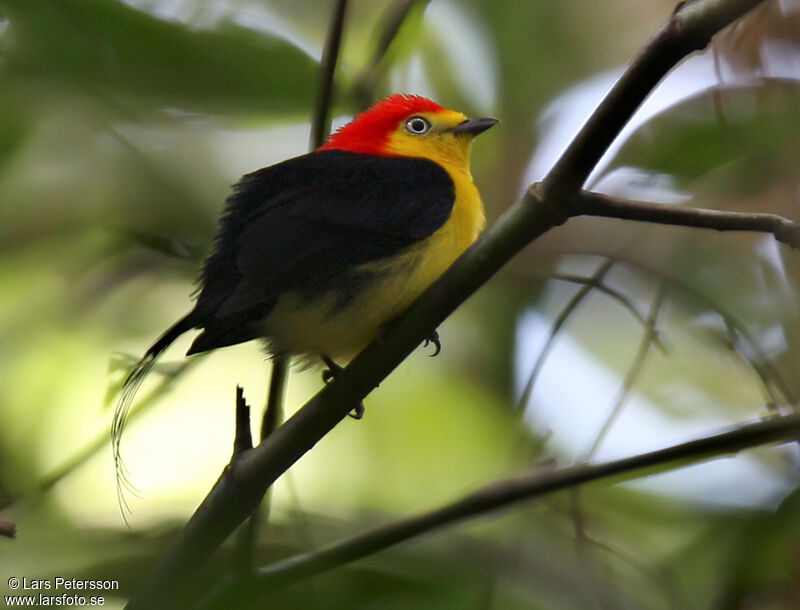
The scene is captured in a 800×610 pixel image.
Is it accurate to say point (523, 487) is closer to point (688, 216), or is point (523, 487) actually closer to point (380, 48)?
point (688, 216)

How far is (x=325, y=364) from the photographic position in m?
3.36

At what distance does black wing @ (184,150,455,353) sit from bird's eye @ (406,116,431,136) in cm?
40

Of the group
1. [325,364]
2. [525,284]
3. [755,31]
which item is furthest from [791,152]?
[325,364]

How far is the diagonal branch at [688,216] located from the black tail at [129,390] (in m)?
1.28

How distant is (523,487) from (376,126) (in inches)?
70.4

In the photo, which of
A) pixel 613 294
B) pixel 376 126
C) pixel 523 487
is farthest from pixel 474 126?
pixel 523 487

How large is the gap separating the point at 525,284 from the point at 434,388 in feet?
2.48

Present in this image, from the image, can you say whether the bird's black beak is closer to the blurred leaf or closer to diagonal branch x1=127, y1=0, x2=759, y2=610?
the blurred leaf

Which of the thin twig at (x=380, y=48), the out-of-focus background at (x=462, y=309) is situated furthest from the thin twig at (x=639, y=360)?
the thin twig at (x=380, y=48)

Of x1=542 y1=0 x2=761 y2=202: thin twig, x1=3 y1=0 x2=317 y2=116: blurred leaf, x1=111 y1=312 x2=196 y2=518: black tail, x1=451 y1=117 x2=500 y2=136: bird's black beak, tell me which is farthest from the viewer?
x1=451 y1=117 x2=500 y2=136: bird's black beak

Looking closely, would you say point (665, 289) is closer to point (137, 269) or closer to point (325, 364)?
point (325, 364)

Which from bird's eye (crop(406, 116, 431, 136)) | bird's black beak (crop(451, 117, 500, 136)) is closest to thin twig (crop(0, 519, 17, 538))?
bird's eye (crop(406, 116, 431, 136))

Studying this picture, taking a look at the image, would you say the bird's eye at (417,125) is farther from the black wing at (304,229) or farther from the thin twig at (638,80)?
the thin twig at (638,80)

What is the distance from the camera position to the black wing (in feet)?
9.43
